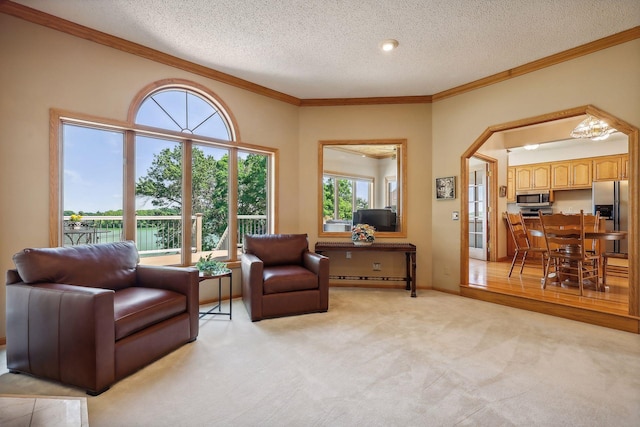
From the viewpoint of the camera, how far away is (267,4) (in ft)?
8.22

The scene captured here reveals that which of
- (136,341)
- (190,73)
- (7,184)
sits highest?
(190,73)

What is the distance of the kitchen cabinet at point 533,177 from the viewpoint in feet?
23.7

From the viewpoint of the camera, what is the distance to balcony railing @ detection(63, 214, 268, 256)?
3170mm

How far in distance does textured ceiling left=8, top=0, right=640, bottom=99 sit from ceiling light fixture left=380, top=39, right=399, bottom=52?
0.05m

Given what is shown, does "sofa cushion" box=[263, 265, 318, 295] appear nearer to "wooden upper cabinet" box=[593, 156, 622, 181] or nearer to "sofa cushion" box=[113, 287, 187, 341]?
"sofa cushion" box=[113, 287, 187, 341]

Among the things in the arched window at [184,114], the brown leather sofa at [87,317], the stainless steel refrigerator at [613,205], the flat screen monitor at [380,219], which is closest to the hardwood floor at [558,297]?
the flat screen monitor at [380,219]

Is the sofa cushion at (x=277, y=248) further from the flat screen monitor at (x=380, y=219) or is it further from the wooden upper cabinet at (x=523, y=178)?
the wooden upper cabinet at (x=523, y=178)

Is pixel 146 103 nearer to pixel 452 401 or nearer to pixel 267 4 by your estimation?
pixel 267 4

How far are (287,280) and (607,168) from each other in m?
7.27

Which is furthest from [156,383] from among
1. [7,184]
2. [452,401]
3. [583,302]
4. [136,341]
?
[583,302]

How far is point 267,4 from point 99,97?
189 cm

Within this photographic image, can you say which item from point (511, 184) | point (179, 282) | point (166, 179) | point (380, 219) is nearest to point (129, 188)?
point (166, 179)

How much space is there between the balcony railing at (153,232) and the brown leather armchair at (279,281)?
53cm

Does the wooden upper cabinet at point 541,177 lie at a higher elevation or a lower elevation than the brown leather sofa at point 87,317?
higher
